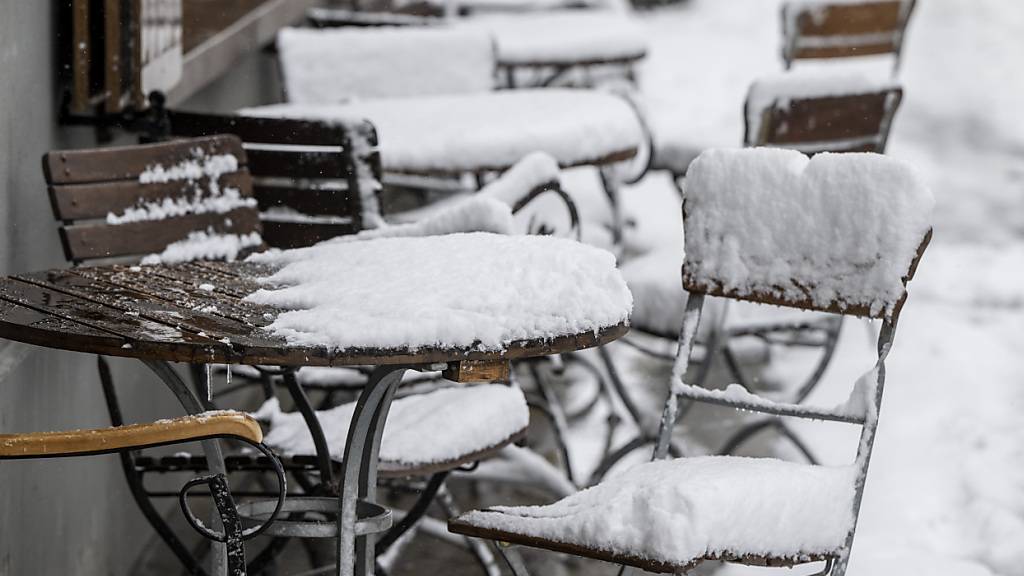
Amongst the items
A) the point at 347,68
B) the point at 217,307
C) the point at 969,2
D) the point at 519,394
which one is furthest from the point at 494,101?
the point at 969,2

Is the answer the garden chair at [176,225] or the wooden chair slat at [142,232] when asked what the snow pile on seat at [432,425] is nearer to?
the garden chair at [176,225]

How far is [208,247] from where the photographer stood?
318 cm

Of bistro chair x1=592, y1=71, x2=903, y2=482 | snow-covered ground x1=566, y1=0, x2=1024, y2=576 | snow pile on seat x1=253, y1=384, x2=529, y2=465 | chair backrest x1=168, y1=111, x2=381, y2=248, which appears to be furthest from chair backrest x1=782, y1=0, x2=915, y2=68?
snow pile on seat x1=253, y1=384, x2=529, y2=465

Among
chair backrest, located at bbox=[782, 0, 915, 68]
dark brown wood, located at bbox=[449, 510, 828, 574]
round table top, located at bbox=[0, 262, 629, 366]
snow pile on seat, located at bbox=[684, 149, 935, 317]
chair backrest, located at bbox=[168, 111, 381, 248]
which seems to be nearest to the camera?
round table top, located at bbox=[0, 262, 629, 366]

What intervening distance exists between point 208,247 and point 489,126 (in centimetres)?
124

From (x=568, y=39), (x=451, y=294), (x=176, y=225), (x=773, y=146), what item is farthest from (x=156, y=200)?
(x=568, y=39)

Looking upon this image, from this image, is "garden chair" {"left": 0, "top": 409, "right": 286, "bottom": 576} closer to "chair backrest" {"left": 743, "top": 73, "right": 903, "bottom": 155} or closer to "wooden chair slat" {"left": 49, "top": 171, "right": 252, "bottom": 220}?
"wooden chair slat" {"left": 49, "top": 171, "right": 252, "bottom": 220}

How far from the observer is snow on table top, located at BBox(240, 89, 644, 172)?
4.02 metres

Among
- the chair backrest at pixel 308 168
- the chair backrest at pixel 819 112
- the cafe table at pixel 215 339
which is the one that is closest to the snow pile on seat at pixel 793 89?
the chair backrest at pixel 819 112

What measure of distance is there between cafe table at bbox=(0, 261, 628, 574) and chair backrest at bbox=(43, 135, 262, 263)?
0.99 ft

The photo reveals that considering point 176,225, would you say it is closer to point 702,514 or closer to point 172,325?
point 172,325

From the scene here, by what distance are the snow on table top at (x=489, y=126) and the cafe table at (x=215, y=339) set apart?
1338 mm

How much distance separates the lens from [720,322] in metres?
3.97

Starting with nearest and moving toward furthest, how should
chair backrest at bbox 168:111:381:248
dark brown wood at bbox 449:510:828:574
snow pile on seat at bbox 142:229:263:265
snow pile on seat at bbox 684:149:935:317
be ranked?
dark brown wood at bbox 449:510:828:574
snow pile on seat at bbox 684:149:935:317
snow pile on seat at bbox 142:229:263:265
chair backrest at bbox 168:111:381:248
